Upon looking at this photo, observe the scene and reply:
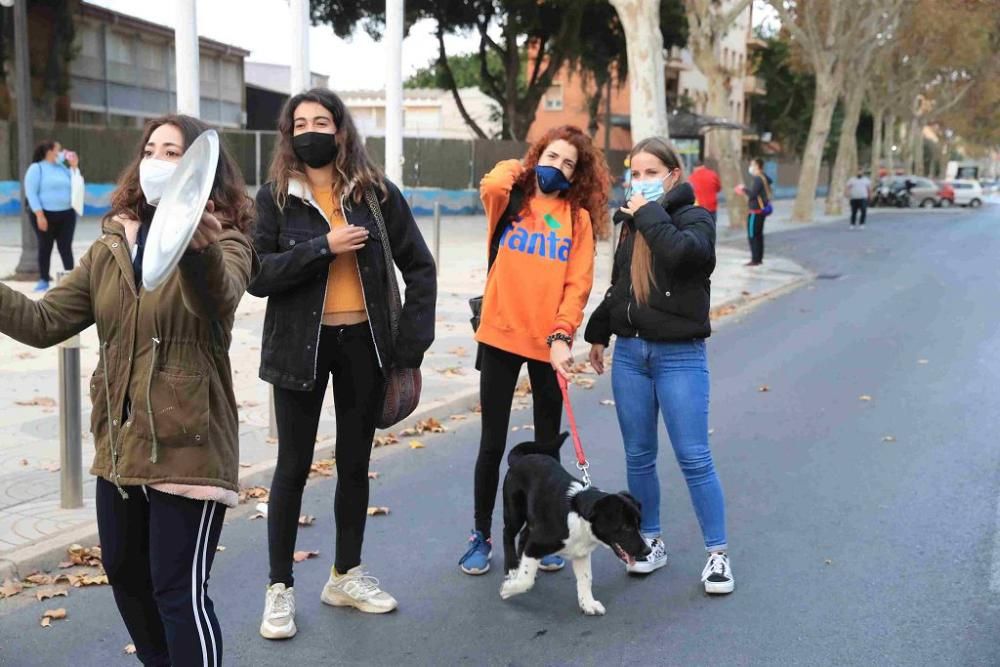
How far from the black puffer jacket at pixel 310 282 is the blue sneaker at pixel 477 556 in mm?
1133

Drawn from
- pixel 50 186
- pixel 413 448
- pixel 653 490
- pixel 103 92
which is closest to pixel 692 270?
pixel 653 490

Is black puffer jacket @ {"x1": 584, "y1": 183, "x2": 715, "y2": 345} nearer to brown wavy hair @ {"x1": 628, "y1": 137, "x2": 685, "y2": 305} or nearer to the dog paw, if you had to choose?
brown wavy hair @ {"x1": 628, "y1": 137, "x2": 685, "y2": 305}

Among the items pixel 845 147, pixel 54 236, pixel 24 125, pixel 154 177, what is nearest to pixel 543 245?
pixel 154 177

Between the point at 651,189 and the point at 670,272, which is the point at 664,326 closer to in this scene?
the point at 670,272

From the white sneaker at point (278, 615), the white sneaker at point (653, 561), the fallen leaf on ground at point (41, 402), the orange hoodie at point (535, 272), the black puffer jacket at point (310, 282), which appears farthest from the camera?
the fallen leaf on ground at point (41, 402)

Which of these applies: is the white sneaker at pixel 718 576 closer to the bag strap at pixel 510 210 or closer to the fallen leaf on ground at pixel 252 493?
the bag strap at pixel 510 210

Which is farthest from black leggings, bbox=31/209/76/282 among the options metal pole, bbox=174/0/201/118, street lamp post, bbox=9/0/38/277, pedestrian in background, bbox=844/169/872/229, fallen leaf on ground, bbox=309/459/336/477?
pedestrian in background, bbox=844/169/872/229

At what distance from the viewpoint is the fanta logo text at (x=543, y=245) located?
4562 mm

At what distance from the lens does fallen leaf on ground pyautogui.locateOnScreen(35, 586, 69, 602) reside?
4.55 m

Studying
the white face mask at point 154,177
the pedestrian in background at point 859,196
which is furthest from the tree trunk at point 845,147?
the white face mask at point 154,177

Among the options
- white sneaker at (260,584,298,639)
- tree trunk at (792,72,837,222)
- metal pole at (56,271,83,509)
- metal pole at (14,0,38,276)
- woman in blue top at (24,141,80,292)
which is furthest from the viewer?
tree trunk at (792,72,837,222)

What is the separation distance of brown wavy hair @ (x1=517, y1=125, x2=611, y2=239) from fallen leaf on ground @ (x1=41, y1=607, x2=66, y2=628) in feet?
8.50

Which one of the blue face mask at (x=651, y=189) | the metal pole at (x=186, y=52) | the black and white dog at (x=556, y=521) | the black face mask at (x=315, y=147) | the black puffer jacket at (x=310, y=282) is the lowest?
the black and white dog at (x=556, y=521)

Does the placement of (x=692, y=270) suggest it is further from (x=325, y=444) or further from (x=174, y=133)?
(x=325, y=444)
